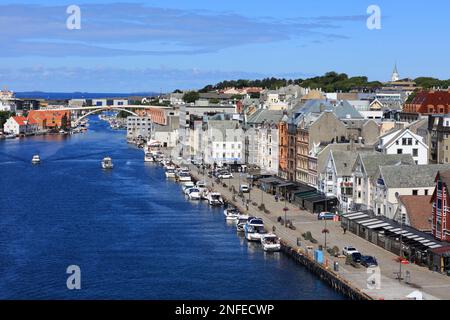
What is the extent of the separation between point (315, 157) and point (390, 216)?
40.2ft

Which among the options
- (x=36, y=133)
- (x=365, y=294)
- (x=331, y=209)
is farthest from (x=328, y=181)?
(x=36, y=133)

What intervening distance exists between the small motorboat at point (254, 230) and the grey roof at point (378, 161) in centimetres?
571

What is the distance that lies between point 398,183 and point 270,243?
20.8 feet

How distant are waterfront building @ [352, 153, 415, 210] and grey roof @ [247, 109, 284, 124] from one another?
68.8ft

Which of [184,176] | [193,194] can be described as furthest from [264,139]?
[193,194]

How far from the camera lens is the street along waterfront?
2736 centimetres

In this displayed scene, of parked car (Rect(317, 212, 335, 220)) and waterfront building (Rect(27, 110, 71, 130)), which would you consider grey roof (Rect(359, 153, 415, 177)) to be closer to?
parked car (Rect(317, 212, 335, 220))

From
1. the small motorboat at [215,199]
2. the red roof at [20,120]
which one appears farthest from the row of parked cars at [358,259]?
the red roof at [20,120]

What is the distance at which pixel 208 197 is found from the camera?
166 ft

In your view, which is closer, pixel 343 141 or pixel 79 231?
pixel 79 231

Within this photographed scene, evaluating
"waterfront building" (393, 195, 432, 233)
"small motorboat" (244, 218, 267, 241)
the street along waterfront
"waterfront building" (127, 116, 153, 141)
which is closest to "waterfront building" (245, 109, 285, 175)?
the street along waterfront

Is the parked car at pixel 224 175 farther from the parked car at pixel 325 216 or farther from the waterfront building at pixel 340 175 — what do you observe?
the parked car at pixel 325 216

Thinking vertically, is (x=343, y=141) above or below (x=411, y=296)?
above

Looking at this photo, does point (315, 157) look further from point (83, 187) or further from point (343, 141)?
point (83, 187)
